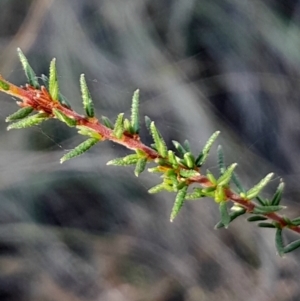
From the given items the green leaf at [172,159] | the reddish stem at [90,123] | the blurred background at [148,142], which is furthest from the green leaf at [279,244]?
the blurred background at [148,142]

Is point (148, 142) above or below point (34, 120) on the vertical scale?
below

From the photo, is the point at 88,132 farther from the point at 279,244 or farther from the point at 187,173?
the point at 279,244

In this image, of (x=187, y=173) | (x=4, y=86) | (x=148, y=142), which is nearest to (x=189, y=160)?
(x=187, y=173)

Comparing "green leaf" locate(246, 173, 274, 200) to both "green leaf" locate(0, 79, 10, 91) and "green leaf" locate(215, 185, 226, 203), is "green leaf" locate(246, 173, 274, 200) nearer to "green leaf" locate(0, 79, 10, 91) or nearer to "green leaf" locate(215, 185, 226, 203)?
"green leaf" locate(215, 185, 226, 203)

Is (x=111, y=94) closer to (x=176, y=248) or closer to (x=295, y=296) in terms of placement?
(x=176, y=248)

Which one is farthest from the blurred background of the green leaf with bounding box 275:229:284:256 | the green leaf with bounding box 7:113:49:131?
the green leaf with bounding box 7:113:49:131

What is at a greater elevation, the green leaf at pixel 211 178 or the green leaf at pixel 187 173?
the green leaf at pixel 187 173

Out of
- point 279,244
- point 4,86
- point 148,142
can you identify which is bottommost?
point 148,142

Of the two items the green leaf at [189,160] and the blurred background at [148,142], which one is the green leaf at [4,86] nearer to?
the green leaf at [189,160]

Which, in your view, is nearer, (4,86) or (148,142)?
(4,86)

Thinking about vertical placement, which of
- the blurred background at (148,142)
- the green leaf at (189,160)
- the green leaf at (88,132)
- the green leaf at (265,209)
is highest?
the green leaf at (88,132)
